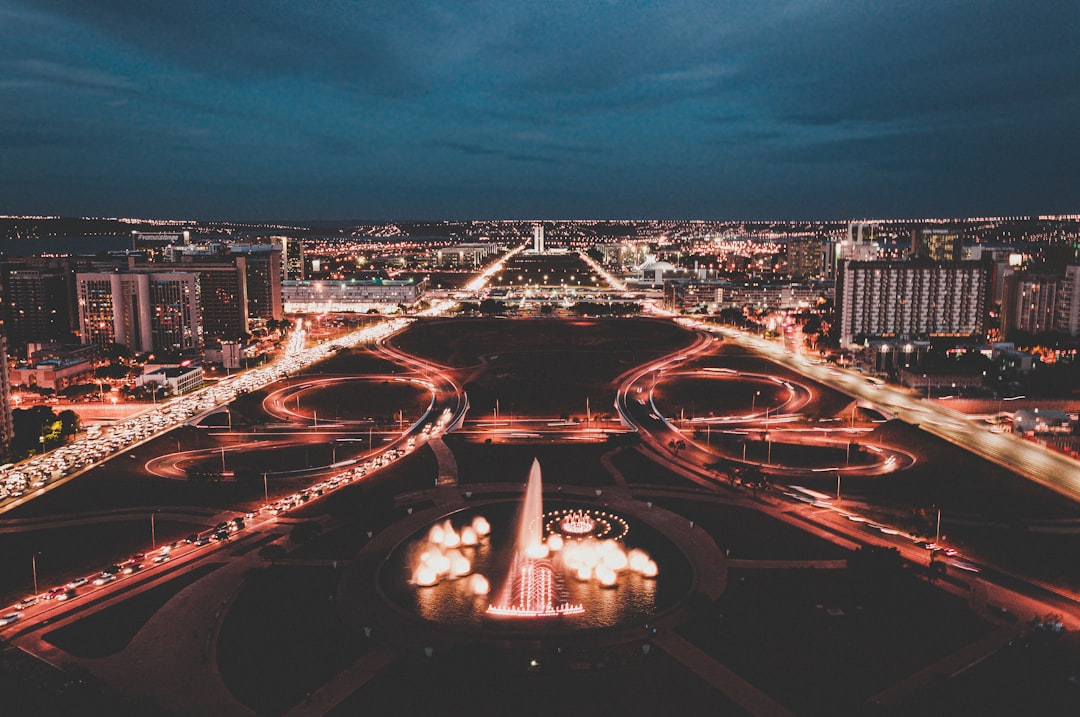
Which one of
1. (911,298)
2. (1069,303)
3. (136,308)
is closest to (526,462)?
(136,308)

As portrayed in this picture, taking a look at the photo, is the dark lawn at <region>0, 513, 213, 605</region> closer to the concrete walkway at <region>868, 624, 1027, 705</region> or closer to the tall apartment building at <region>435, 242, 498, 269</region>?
the concrete walkway at <region>868, 624, 1027, 705</region>

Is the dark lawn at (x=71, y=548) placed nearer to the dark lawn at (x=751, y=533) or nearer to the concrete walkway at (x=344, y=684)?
the concrete walkway at (x=344, y=684)

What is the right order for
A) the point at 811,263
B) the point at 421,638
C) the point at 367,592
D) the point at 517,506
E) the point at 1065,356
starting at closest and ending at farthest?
the point at 421,638 → the point at 367,592 → the point at 517,506 → the point at 1065,356 → the point at 811,263

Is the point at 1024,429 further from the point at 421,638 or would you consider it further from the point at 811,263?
the point at 811,263

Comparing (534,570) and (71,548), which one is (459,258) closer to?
(71,548)

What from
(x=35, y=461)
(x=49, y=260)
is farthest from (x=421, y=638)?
(x=49, y=260)
